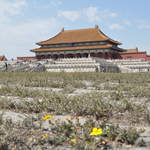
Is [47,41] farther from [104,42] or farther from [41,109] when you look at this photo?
[41,109]

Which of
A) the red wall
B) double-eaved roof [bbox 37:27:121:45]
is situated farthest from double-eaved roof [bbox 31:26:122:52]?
the red wall

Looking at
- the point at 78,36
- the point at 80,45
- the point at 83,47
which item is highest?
the point at 78,36

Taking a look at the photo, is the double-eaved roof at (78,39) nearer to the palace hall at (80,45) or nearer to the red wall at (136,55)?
the palace hall at (80,45)

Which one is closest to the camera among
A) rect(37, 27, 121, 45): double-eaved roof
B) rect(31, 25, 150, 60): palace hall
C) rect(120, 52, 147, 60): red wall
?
rect(120, 52, 147, 60): red wall

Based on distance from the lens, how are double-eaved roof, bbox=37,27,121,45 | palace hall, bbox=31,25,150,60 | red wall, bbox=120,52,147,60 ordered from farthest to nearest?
double-eaved roof, bbox=37,27,121,45
palace hall, bbox=31,25,150,60
red wall, bbox=120,52,147,60

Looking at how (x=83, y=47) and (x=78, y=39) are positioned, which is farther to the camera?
(x=78, y=39)

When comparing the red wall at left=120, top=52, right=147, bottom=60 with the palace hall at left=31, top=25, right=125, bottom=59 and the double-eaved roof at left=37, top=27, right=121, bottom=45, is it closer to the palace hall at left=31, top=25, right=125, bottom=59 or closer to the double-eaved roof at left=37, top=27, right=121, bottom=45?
the palace hall at left=31, top=25, right=125, bottom=59

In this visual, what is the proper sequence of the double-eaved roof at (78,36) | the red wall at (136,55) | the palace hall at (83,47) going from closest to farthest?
the red wall at (136,55) → the palace hall at (83,47) → the double-eaved roof at (78,36)

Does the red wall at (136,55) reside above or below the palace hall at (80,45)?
below

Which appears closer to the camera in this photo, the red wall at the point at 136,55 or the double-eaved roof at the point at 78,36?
the red wall at the point at 136,55

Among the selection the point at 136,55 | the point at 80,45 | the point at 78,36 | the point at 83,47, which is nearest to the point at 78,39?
the point at 80,45

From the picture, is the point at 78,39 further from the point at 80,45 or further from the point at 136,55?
the point at 136,55

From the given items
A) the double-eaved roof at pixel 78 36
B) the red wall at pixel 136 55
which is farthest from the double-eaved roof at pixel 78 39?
the red wall at pixel 136 55

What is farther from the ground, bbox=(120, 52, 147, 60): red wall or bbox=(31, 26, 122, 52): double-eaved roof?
bbox=(31, 26, 122, 52): double-eaved roof
